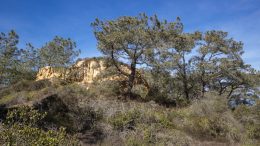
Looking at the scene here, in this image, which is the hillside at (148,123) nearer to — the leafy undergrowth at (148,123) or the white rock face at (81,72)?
the leafy undergrowth at (148,123)

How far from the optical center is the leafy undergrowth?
13172 mm

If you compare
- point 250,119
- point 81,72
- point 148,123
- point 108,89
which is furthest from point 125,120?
point 81,72

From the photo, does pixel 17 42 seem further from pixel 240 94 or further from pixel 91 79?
pixel 240 94

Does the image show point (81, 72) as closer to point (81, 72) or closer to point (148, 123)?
point (81, 72)

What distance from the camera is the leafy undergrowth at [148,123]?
1317 cm

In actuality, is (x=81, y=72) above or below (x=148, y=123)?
above

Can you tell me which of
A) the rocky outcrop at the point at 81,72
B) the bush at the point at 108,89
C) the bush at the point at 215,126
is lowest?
the bush at the point at 215,126

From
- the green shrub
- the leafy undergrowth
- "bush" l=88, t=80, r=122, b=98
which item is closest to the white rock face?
"bush" l=88, t=80, r=122, b=98

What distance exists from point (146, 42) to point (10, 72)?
10.7m

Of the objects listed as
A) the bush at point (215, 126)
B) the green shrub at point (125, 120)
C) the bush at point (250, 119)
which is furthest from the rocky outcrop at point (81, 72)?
the green shrub at point (125, 120)

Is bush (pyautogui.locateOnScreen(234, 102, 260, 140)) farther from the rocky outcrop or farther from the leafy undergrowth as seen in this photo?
the rocky outcrop

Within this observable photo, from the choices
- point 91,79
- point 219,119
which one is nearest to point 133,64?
point 91,79

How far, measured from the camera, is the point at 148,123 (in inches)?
611

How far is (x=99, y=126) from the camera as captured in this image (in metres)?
15.1
